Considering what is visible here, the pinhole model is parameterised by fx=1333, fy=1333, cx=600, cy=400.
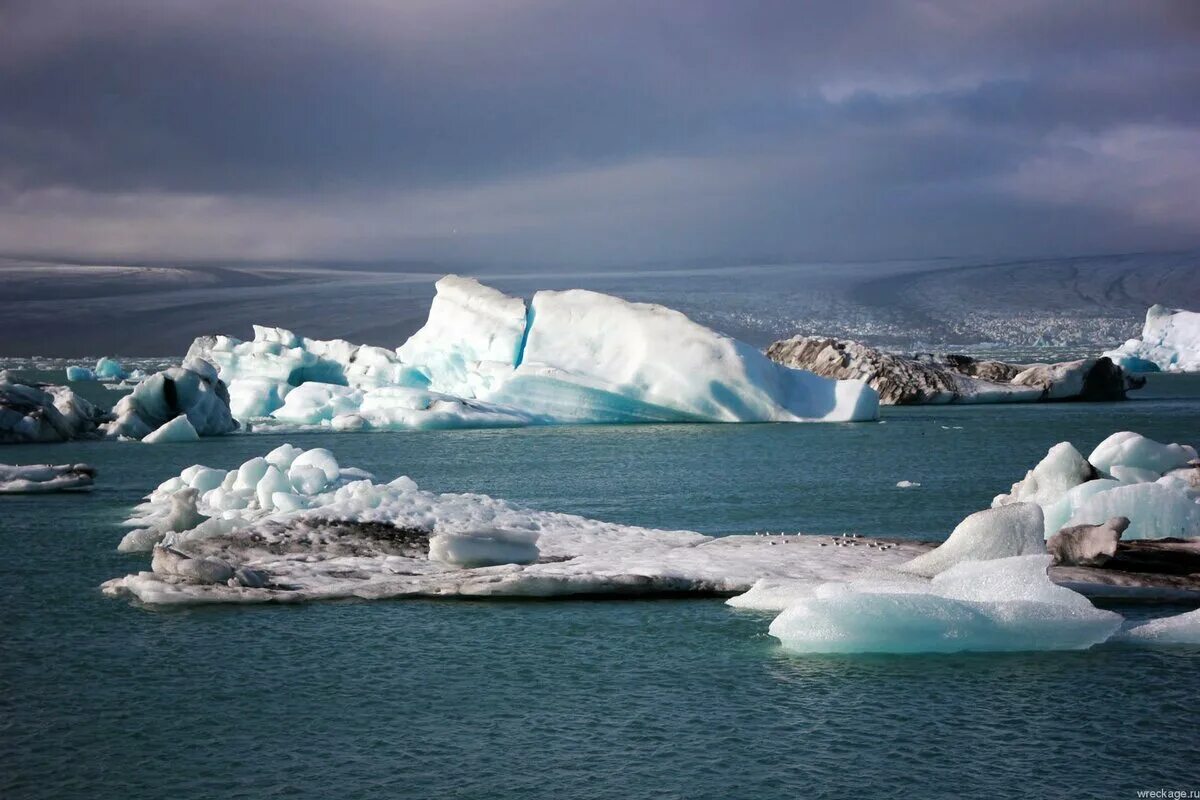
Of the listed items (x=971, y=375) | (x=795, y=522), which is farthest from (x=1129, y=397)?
(x=795, y=522)

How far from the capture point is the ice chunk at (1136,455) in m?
12.5

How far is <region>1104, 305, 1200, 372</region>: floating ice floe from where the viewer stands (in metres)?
61.3

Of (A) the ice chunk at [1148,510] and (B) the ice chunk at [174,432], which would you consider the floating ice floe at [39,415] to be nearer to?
(B) the ice chunk at [174,432]

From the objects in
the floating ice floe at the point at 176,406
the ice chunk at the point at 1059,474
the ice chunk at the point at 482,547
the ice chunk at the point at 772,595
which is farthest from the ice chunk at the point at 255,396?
the ice chunk at the point at 772,595

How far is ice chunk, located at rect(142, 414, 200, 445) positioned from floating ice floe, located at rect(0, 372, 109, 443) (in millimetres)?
1442

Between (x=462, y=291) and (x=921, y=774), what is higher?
(x=462, y=291)

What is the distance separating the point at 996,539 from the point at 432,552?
13.4 feet

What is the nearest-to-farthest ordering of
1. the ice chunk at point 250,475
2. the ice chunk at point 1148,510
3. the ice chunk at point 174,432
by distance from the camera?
the ice chunk at point 1148,510 < the ice chunk at point 250,475 < the ice chunk at point 174,432

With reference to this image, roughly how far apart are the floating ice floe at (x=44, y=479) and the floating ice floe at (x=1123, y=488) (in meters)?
12.0

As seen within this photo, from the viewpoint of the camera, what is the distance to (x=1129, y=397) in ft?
134

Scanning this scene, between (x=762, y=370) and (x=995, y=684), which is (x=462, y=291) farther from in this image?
(x=995, y=684)

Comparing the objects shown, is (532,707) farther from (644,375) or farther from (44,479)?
(644,375)

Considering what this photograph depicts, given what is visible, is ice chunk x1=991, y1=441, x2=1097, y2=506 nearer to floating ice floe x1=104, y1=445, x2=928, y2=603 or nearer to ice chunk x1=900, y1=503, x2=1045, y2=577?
floating ice floe x1=104, y1=445, x2=928, y2=603

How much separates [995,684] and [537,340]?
826 inches
